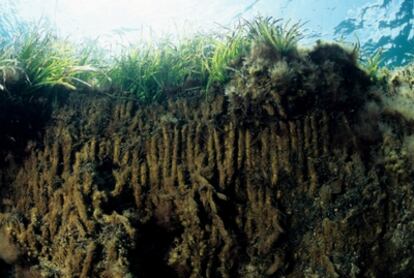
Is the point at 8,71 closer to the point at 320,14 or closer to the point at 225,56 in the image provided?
the point at 225,56

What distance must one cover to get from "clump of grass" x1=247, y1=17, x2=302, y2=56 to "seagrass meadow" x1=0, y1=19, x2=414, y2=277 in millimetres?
18

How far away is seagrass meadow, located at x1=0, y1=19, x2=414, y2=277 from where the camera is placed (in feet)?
11.3

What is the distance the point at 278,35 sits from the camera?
380 cm

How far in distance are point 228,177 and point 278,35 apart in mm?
1605

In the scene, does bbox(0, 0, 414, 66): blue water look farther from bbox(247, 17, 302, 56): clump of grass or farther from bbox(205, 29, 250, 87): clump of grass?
bbox(247, 17, 302, 56): clump of grass

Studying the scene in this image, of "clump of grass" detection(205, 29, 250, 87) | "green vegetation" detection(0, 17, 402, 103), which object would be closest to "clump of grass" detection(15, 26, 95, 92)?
"green vegetation" detection(0, 17, 402, 103)

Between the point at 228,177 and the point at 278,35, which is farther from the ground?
the point at 278,35

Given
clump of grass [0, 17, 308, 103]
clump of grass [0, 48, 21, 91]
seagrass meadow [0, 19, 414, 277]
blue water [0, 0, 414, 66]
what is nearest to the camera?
seagrass meadow [0, 19, 414, 277]

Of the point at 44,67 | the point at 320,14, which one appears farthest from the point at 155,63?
the point at 320,14

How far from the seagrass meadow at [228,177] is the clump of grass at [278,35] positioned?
0.02 meters

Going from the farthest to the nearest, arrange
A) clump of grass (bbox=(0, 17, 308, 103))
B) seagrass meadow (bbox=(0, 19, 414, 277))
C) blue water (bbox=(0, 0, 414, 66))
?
blue water (bbox=(0, 0, 414, 66)) → clump of grass (bbox=(0, 17, 308, 103)) → seagrass meadow (bbox=(0, 19, 414, 277))

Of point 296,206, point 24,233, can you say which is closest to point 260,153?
point 296,206

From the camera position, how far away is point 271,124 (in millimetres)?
3699

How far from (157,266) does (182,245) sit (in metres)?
A: 0.32
